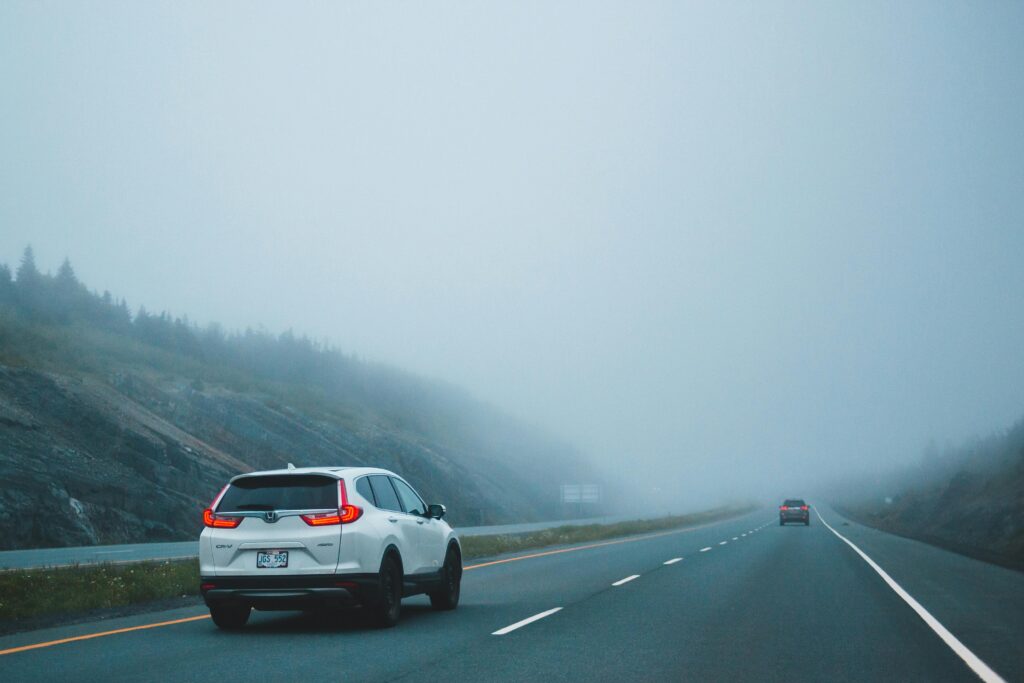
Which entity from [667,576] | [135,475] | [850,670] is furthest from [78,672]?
[135,475]

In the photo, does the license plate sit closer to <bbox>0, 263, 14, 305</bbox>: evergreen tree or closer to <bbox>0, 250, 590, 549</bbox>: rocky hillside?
<bbox>0, 250, 590, 549</bbox>: rocky hillside

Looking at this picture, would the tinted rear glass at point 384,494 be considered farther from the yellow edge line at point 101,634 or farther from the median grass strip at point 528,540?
the median grass strip at point 528,540

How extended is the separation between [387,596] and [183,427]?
55268 millimetres

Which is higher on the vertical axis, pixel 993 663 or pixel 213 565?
pixel 213 565

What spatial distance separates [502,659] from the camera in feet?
32.6

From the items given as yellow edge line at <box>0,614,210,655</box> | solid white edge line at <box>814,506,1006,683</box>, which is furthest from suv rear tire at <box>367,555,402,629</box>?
solid white edge line at <box>814,506,1006,683</box>

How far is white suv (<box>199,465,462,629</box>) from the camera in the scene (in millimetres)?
11578

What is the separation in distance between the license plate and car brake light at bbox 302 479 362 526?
0.44m

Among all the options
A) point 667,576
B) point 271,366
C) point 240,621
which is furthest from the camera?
point 271,366

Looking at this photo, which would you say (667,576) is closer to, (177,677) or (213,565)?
(213,565)

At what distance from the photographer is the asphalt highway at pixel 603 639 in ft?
30.4

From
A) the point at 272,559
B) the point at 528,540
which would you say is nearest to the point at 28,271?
the point at 528,540

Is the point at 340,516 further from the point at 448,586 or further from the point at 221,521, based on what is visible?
the point at 448,586

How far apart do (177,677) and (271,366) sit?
10012 cm
